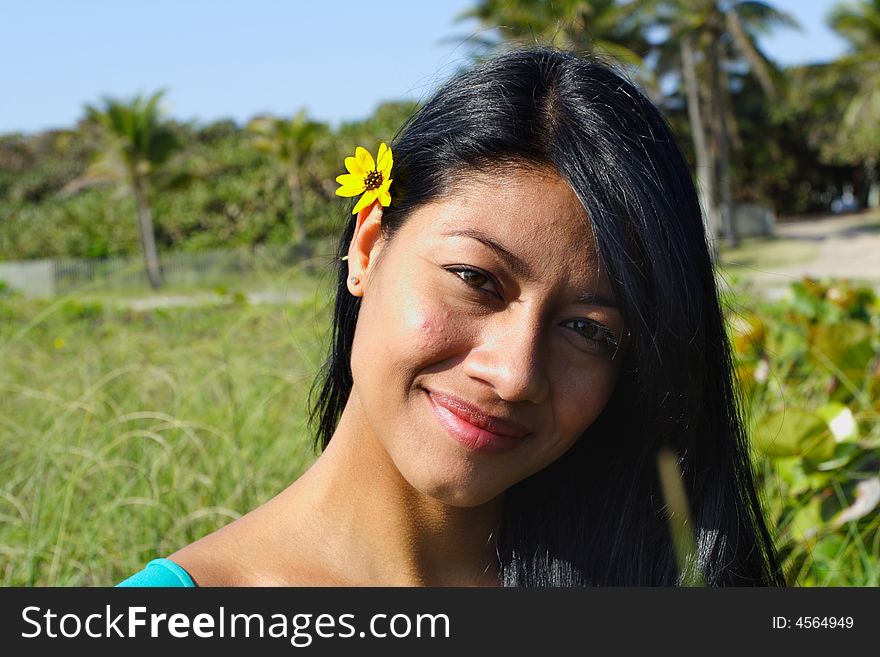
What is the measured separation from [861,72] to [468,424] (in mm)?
37168

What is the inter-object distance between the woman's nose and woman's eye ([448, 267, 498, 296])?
2.1 inches

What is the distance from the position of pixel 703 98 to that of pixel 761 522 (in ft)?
116

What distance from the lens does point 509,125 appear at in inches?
50.4

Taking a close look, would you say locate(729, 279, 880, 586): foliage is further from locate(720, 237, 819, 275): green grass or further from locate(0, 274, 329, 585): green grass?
locate(720, 237, 819, 275): green grass

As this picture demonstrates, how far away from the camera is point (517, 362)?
1161 mm

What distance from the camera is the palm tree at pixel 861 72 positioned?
32.6 meters

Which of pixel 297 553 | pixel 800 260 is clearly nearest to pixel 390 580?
pixel 297 553

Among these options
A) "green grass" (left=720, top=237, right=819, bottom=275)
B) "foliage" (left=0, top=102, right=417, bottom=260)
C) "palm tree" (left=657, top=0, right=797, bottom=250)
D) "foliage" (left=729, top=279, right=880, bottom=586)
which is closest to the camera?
"foliage" (left=729, top=279, right=880, bottom=586)

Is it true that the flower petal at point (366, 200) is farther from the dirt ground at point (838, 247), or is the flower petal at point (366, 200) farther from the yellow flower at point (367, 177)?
the dirt ground at point (838, 247)

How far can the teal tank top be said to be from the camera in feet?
3.89

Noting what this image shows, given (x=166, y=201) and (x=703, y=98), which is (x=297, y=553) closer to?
(x=166, y=201)

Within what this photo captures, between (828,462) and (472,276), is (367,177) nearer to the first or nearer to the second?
(472,276)

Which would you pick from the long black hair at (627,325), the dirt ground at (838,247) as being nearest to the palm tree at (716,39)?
the dirt ground at (838,247)

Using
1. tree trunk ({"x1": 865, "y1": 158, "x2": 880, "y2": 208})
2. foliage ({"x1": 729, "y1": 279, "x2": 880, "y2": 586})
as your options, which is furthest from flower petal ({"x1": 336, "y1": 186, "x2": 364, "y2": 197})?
A: tree trunk ({"x1": 865, "y1": 158, "x2": 880, "y2": 208})
